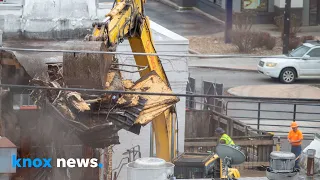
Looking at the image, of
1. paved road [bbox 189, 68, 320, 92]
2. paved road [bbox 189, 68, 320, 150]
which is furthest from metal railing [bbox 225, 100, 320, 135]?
paved road [bbox 189, 68, 320, 92]

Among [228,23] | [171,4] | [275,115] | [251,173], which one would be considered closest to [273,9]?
[228,23]

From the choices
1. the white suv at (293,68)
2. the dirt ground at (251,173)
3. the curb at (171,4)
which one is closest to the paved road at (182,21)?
the curb at (171,4)

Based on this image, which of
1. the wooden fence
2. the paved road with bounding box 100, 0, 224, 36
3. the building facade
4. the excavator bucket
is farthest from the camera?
the building facade

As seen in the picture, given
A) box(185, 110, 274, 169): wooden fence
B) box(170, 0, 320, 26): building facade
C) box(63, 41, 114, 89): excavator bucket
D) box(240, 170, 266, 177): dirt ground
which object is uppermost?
box(170, 0, 320, 26): building facade

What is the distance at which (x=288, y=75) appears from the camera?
99.5 ft

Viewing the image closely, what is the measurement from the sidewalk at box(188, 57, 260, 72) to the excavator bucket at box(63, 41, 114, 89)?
21.1m

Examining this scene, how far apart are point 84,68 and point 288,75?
63.6 feet

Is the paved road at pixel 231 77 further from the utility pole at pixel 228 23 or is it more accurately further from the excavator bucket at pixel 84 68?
the excavator bucket at pixel 84 68

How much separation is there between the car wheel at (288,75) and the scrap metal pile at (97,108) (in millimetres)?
17290

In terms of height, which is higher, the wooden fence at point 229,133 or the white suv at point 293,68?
the white suv at point 293,68

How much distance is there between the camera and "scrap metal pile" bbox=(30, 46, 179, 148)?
12.0 meters

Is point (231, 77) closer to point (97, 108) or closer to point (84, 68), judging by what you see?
point (97, 108)

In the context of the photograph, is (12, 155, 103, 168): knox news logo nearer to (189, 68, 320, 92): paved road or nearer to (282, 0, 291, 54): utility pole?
(189, 68, 320, 92): paved road

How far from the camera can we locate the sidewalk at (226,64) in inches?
1302
